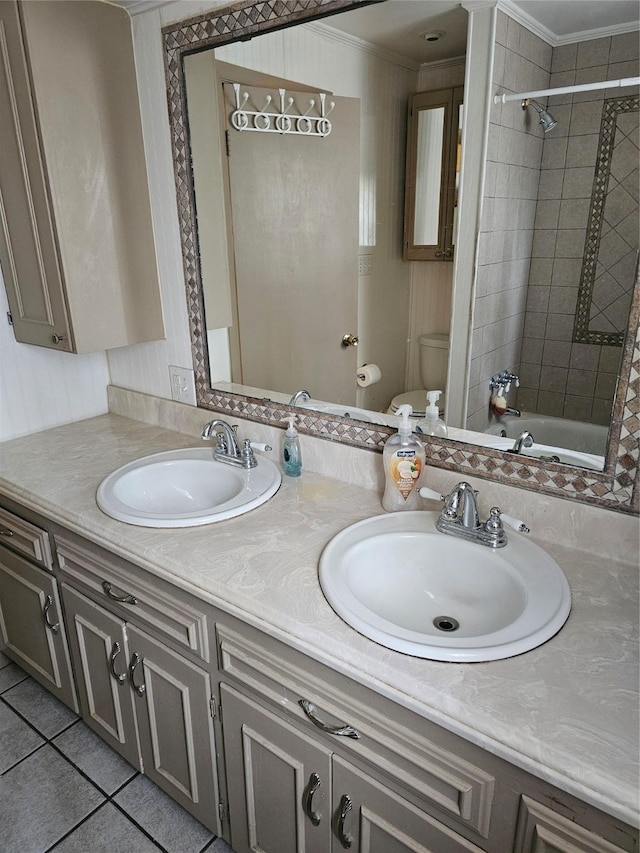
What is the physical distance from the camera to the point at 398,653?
0.94 meters

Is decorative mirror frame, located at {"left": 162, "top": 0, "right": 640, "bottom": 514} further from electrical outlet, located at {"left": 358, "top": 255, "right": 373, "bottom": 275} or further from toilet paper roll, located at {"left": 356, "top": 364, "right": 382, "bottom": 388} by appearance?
electrical outlet, located at {"left": 358, "top": 255, "right": 373, "bottom": 275}

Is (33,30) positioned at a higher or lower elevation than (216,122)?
higher

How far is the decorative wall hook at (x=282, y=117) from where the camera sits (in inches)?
57.3

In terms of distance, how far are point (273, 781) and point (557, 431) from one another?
924mm

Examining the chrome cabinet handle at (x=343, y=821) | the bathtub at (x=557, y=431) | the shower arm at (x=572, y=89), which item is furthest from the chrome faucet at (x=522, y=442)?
the chrome cabinet handle at (x=343, y=821)

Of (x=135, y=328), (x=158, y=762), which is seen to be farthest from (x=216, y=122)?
(x=158, y=762)

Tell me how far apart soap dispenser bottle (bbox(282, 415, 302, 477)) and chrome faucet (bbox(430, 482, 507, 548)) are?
0.46 meters

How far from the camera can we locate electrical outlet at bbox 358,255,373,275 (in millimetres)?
1430

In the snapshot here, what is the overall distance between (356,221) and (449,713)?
3.59ft

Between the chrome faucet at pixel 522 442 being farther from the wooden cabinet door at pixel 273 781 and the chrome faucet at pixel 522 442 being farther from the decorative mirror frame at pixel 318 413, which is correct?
the wooden cabinet door at pixel 273 781

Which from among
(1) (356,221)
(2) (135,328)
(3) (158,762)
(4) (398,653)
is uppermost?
(1) (356,221)

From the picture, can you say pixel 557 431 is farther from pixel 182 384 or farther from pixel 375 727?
pixel 182 384

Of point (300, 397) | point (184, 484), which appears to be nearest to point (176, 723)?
point (184, 484)

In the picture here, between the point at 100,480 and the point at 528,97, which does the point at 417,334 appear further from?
the point at 100,480
